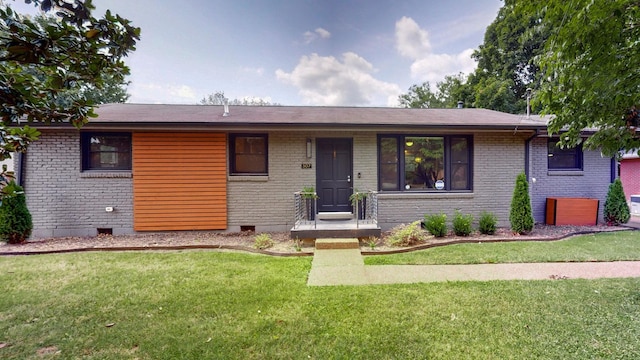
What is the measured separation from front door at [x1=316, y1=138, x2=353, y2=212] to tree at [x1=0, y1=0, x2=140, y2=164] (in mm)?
5391

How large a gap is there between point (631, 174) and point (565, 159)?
1101 cm

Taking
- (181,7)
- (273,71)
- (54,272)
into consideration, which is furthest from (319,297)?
(273,71)

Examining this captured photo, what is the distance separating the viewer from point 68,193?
7.07 metres

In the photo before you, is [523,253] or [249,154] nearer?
[523,253]

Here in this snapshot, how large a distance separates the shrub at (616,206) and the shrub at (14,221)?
50.6ft

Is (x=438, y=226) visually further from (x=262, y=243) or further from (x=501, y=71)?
A: (x=501, y=71)

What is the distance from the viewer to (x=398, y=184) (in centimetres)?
780

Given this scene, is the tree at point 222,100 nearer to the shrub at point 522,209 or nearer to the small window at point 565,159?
the small window at point 565,159

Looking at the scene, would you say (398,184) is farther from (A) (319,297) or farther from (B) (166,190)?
(B) (166,190)

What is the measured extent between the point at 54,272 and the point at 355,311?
16.4 ft

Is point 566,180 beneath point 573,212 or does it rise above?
above

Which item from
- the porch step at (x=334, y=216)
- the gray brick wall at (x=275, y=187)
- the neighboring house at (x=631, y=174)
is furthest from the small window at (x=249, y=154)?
the neighboring house at (x=631, y=174)

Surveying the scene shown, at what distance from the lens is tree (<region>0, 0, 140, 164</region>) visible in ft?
6.33

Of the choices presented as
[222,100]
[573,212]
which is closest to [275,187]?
[573,212]
